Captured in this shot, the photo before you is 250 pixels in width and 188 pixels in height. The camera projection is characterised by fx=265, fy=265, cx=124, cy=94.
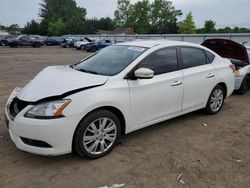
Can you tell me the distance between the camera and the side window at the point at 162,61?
4239 mm

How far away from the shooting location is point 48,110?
10.6 ft

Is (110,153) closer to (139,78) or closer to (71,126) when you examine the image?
(71,126)

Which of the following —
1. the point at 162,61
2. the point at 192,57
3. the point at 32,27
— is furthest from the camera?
the point at 32,27

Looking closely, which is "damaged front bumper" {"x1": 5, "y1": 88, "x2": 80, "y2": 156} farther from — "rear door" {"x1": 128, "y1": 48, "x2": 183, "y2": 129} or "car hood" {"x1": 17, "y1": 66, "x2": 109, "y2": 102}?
"rear door" {"x1": 128, "y1": 48, "x2": 183, "y2": 129}

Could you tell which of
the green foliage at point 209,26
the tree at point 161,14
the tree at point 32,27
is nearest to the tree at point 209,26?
the green foliage at point 209,26

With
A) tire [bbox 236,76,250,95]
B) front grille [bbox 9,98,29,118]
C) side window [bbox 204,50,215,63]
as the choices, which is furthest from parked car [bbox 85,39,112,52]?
front grille [bbox 9,98,29,118]

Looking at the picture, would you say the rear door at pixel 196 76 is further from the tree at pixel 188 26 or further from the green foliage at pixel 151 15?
the green foliage at pixel 151 15

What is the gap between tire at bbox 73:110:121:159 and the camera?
343cm

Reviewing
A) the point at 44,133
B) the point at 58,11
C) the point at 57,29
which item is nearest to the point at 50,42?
the point at 57,29

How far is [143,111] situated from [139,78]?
0.53m

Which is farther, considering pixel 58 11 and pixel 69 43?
pixel 58 11

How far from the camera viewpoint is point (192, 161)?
11.9 feet

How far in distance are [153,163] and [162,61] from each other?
1.75 m

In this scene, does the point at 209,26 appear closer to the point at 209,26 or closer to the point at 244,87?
the point at 209,26
